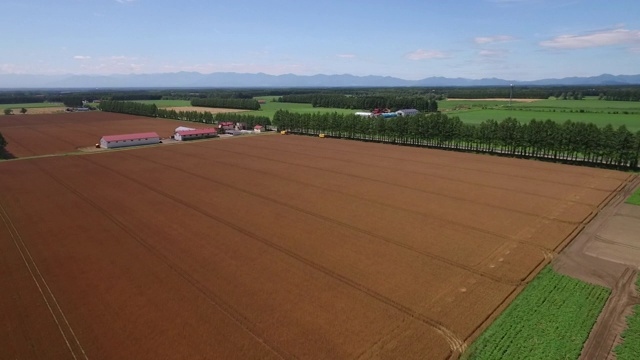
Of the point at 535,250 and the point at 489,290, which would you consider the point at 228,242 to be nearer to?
the point at 489,290

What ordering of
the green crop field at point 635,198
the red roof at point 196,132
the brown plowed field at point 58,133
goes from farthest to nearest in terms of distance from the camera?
the red roof at point 196,132 → the brown plowed field at point 58,133 → the green crop field at point 635,198

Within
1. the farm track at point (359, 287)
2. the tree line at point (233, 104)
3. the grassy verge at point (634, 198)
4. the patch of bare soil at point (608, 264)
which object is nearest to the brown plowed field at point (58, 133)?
the tree line at point (233, 104)

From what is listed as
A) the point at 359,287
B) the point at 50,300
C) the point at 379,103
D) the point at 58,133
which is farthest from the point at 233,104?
the point at 359,287

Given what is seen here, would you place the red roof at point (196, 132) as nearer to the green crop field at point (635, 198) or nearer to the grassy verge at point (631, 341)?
the green crop field at point (635, 198)

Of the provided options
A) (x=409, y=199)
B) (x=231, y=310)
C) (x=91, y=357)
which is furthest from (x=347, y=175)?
(x=91, y=357)

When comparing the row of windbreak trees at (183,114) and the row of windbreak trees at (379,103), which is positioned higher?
the row of windbreak trees at (379,103)

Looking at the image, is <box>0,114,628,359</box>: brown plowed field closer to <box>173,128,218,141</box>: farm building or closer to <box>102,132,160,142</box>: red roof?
<box>102,132,160,142</box>: red roof
